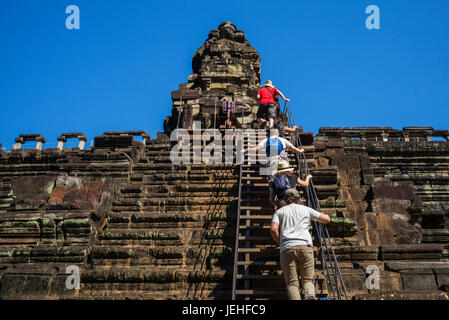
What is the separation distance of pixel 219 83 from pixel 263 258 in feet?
55.7

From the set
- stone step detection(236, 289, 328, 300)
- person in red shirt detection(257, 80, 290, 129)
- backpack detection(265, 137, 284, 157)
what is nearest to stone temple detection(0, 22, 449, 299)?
stone step detection(236, 289, 328, 300)

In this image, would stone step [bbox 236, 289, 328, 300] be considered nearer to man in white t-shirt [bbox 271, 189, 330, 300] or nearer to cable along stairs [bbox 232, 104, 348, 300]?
cable along stairs [bbox 232, 104, 348, 300]

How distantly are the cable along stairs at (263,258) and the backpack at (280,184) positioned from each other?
22.2 inches

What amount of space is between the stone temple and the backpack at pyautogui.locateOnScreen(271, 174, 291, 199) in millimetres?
687

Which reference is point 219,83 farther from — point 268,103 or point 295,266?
point 295,266

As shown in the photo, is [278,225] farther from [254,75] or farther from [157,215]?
[254,75]

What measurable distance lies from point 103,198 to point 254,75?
55.7 feet

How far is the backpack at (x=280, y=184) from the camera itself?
19.7ft

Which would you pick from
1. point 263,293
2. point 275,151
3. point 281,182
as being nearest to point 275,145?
point 275,151

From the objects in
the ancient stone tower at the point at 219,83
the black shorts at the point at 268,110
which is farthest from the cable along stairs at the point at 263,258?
the ancient stone tower at the point at 219,83

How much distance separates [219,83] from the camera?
21.7 metres

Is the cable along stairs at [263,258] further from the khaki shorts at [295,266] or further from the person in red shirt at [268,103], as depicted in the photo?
the person in red shirt at [268,103]

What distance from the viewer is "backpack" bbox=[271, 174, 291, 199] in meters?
6.00
